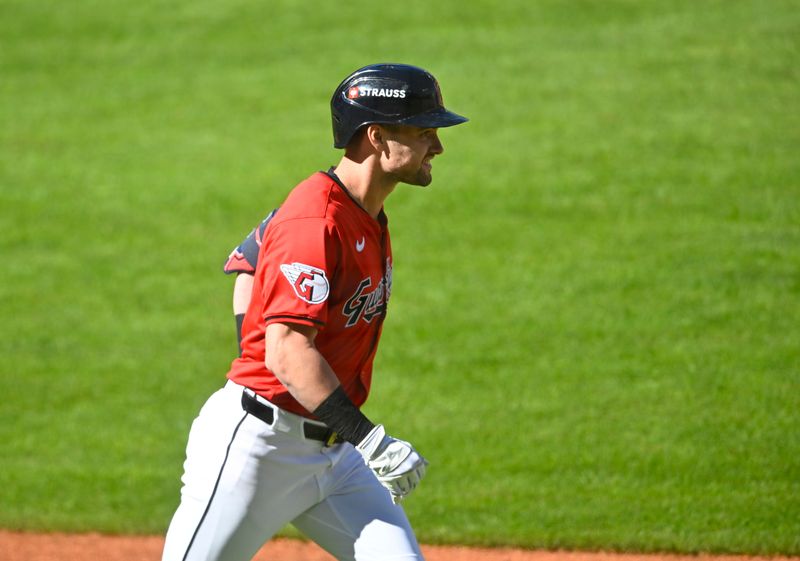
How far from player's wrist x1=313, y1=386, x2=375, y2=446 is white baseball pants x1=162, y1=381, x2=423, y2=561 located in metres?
0.30

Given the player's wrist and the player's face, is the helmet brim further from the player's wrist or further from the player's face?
the player's wrist

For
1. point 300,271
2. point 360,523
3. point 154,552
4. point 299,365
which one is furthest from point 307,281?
point 154,552

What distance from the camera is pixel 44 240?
36.8 ft

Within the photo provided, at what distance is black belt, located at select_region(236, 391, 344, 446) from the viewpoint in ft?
12.2

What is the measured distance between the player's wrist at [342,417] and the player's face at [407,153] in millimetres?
800

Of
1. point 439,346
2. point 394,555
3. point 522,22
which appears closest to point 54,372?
point 439,346

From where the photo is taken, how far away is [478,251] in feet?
34.8

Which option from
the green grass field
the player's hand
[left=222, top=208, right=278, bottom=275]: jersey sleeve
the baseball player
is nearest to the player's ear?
the baseball player

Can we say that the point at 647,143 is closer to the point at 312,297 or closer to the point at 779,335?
the point at 779,335

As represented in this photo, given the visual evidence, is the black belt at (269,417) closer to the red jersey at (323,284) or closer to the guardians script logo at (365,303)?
the red jersey at (323,284)

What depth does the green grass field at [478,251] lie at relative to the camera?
698 centimetres

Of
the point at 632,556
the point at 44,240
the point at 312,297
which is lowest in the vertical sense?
the point at 632,556

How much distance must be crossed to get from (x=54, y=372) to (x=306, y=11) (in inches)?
382

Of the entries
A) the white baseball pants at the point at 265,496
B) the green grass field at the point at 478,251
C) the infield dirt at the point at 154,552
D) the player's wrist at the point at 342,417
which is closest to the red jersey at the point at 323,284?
the white baseball pants at the point at 265,496
